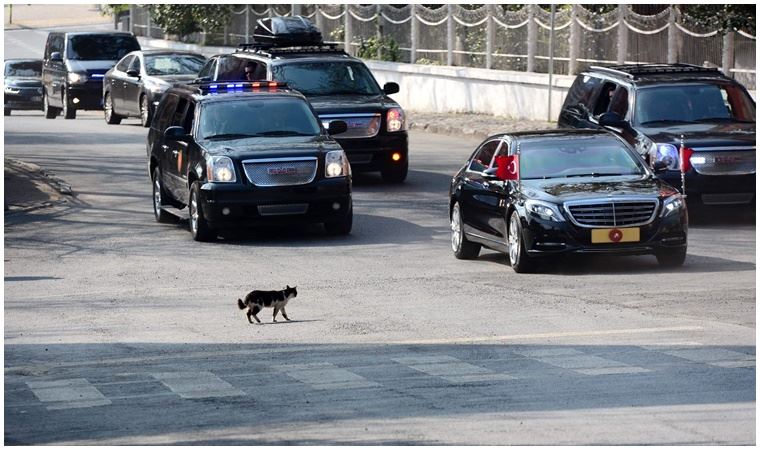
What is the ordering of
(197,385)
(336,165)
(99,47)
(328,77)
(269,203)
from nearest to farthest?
(197,385)
(269,203)
(336,165)
(328,77)
(99,47)

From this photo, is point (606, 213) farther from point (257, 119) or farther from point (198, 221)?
point (257, 119)

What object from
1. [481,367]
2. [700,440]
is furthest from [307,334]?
[700,440]

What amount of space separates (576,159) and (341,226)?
143 inches

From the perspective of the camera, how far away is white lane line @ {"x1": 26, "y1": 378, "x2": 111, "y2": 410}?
32.7 feet

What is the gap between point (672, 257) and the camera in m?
16.8

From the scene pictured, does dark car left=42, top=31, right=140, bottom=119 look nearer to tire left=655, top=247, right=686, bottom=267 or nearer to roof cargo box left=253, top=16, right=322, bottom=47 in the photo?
roof cargo box left=253, top=16, right=322, bottom=47

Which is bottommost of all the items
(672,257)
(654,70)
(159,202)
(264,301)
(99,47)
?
(159,202)

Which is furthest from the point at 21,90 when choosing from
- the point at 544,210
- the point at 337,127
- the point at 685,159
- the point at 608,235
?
the point at 608,235

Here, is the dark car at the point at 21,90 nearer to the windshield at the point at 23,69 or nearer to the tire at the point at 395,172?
the windshield at the point at 23,69

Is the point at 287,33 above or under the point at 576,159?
above

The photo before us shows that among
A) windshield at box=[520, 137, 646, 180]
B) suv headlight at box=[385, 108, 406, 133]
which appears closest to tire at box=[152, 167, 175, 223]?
suv headlight at box=[385, 108, 406, 133]

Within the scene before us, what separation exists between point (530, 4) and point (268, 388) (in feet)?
92.1

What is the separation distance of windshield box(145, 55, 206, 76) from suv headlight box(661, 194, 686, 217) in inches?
787

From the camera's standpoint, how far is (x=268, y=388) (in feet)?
33.9
